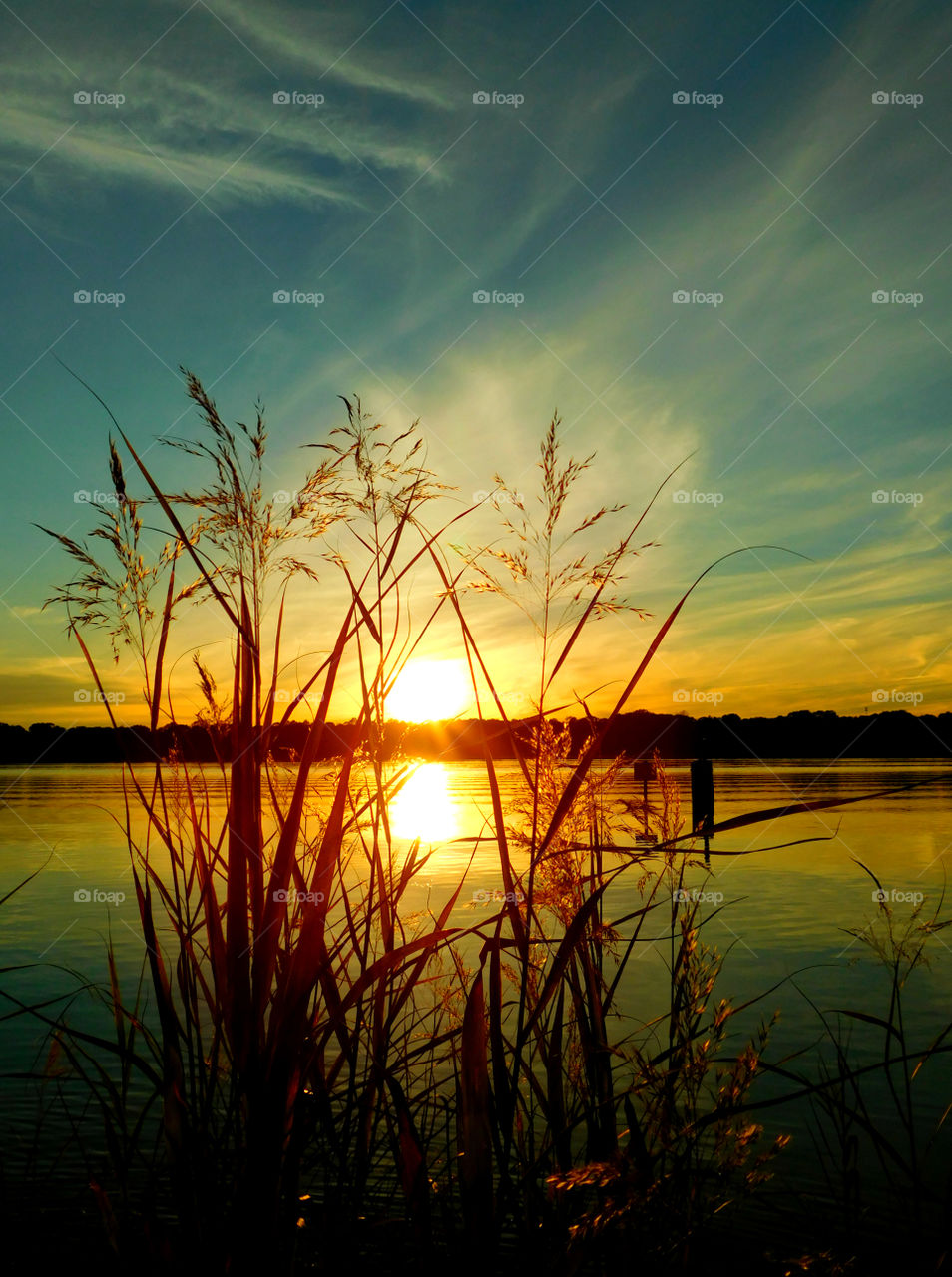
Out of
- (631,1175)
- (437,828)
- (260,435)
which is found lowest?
(437,828)

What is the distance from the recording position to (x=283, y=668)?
8.63ft

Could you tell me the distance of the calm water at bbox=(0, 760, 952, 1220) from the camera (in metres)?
5.74

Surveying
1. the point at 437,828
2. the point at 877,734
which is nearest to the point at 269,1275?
the point at 437,828

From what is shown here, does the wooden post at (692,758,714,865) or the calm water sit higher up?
the wooden post at (692,758,714,865)

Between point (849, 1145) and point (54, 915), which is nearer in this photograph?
point (849, 1145)

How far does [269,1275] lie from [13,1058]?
4.60 m

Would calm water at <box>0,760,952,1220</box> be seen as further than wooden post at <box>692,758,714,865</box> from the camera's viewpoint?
No

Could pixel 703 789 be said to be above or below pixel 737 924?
above

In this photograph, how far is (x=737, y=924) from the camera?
10398mm

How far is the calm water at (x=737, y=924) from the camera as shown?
5.74 m

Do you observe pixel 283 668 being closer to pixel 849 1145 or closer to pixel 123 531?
pixel 123 531

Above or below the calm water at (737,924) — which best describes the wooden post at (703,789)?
above

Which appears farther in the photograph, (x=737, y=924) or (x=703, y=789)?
(x=703, y=789)

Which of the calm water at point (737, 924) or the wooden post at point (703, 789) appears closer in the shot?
the calm water at point (737, 924)
